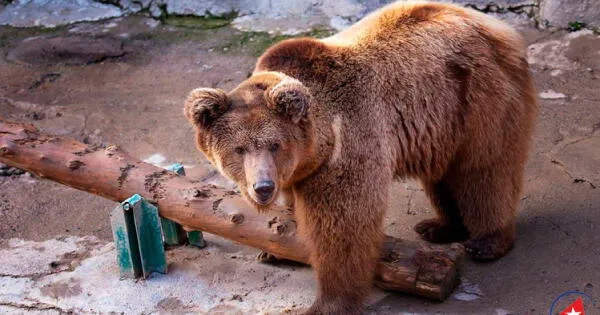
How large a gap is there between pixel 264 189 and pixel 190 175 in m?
2.44

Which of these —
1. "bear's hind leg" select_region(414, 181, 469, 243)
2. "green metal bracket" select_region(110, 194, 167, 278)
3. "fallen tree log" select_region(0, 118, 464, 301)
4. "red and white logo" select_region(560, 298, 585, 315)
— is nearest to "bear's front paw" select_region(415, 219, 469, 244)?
"bear's hind leg" select_region(414, 181, 469, 243)

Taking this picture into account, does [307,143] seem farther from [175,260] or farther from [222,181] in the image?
[222,181]

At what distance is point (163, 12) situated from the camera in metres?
9.45

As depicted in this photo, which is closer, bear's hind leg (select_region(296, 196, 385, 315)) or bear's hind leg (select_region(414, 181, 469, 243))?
bear's hind leg (select_region(296, 196, 385, 315))

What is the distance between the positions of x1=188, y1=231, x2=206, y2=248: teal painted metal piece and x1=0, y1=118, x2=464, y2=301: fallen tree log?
1.27 feet

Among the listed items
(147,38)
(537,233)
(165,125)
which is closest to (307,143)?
(537,233)

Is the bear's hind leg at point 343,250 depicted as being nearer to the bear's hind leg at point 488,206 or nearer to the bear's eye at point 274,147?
the bear's eye at point 274,147

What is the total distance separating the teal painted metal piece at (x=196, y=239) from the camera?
5387mm

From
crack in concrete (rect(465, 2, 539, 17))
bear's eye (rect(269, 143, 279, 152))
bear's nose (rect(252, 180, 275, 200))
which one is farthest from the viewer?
crack in concrete (rect(465, 2, 539, 17))

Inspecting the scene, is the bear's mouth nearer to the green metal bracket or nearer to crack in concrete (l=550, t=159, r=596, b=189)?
the green metal bracket

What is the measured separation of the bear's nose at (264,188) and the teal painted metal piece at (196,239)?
4.64 ft

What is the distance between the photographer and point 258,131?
4195 mm

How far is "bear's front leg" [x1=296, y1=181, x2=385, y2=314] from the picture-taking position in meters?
4.39

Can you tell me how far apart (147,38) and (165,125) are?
7.00ft
